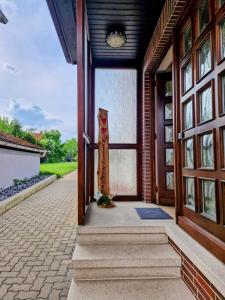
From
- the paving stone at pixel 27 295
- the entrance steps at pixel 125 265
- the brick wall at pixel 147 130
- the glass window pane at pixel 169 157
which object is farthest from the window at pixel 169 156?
the paving stone at pixel 27 295

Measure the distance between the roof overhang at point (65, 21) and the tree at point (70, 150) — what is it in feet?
115

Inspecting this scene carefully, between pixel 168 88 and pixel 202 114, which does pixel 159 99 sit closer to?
pixel 168 88

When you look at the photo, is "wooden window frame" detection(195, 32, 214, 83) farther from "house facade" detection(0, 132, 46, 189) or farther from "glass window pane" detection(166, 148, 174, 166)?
"house facade" detection(0, 132, 46, 189)

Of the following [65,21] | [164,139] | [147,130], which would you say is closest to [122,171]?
[147,130]

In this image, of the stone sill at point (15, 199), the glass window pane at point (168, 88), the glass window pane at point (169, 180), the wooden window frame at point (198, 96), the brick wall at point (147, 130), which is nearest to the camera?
the wooden window frame at point (198, 96)

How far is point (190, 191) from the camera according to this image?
2717 millimetres

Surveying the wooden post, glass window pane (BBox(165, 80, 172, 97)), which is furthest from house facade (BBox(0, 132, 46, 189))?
the wooden post

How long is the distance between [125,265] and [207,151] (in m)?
1.31

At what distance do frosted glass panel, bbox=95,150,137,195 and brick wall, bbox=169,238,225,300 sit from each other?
248 centimetres

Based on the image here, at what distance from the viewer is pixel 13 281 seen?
2646 millimetres

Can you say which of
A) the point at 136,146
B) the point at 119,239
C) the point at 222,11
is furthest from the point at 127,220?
the point at 222,11

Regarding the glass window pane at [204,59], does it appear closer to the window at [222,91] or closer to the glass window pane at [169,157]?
the window at [222,91]

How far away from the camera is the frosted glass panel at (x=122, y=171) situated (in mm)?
4941

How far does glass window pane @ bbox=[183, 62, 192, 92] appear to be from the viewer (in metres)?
2.70
